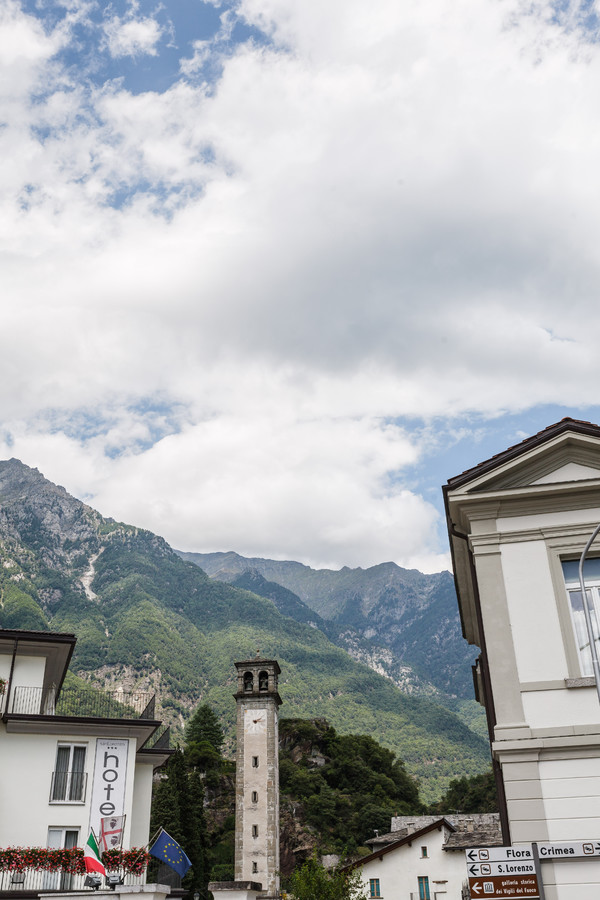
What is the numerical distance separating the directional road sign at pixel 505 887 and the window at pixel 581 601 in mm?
3877

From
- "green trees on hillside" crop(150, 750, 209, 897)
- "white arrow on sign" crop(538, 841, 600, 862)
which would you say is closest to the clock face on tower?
"green trees on hillside" crop(150, 750, 209, 897)

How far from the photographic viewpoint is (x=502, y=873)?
45.2ft

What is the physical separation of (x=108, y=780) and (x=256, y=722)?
38.9 meters

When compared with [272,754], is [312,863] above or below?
below

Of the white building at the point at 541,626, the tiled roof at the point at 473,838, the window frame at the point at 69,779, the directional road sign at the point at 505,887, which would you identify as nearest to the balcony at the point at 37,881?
the window frame at the point at 69,779

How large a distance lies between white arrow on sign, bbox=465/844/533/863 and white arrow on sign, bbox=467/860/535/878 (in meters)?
0.06

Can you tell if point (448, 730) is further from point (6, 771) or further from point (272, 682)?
point (6, 771)

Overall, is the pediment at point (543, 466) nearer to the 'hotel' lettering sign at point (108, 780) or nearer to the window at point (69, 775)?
the 'hotel' lettering sign at point (108, 780)

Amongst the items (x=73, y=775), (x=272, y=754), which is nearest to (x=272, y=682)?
(x=272, y=754)

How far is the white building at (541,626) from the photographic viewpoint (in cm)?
1436

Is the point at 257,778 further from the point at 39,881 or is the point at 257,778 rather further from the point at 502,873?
the point at 502,873

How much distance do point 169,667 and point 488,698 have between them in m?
185

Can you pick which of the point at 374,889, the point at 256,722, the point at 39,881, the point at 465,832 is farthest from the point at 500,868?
the point at 256,722

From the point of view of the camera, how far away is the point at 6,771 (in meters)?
26.5
